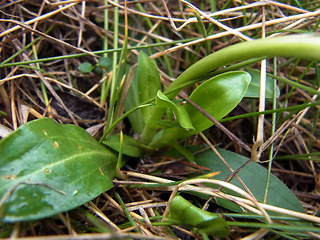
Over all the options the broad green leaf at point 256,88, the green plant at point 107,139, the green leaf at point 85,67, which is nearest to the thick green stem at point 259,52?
the green plant at point 107,139

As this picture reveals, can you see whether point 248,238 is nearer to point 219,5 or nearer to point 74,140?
point 74,140

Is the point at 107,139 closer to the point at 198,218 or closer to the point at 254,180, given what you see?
the point at 198,218

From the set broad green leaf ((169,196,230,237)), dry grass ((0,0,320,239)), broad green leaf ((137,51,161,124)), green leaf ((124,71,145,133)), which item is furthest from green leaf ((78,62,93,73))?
broad green leaf ((169,196,230,237))

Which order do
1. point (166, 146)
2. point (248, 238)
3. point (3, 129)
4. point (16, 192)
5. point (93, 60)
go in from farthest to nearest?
1. point (93, 60)
2. point (166, 146)
3. point (3, 129)
4. point (248, 238)
5. point (16, 192)

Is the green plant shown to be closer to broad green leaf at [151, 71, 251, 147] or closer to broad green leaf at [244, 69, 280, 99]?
broad green leaf at [151, 71, 251, 147]

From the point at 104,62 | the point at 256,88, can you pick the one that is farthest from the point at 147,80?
the point at 256,88

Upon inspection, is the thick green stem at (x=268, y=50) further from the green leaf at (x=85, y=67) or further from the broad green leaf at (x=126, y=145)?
Answer: the green leaf at (x=85, y=67)

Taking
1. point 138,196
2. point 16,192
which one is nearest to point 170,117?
point 138,196
